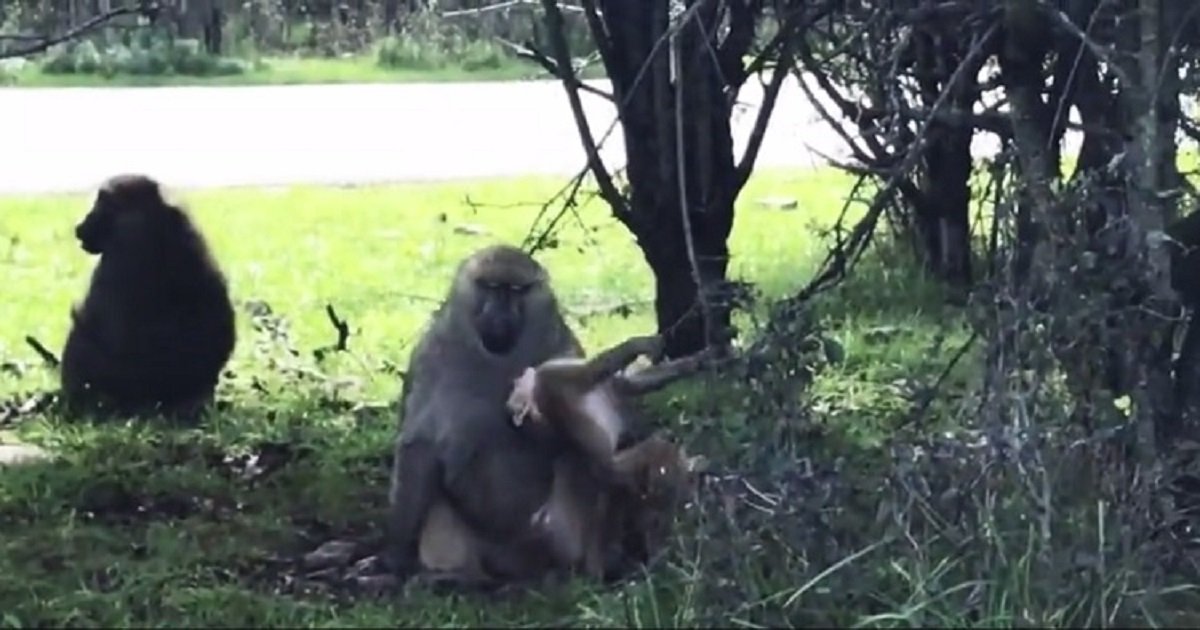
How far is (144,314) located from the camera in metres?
7.79

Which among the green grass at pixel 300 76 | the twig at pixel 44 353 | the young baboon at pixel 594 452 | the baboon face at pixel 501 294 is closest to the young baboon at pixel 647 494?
the young baboon at pixel 594 452

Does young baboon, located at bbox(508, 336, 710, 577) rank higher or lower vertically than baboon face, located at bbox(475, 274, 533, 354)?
lower

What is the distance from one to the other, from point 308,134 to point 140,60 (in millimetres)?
5009

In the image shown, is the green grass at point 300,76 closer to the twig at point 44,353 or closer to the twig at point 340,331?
the twig at point 340,331

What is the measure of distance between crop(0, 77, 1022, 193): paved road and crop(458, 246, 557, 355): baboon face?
23.6 feet

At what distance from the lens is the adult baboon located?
5.41 metres

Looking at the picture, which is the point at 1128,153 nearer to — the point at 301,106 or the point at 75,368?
the point at 75,368

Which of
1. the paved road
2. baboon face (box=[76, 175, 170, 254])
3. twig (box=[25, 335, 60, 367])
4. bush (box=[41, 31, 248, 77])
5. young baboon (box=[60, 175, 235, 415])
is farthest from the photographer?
bush (box=[41, 31, 248, 77])

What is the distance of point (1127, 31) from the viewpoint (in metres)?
5.34

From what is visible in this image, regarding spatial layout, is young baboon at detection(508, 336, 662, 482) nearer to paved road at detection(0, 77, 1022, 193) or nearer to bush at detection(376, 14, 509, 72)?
paved road at detection(0, 77, 1022, 193)

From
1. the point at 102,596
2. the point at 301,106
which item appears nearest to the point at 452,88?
the point at 301,106

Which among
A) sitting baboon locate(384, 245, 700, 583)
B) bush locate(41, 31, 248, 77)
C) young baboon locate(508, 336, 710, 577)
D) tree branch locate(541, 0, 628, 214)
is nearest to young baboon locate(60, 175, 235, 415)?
tree branch locate(541, 0, 628, 214)

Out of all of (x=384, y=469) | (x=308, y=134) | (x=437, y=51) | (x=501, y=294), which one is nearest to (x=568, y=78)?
(x=384, y=469)

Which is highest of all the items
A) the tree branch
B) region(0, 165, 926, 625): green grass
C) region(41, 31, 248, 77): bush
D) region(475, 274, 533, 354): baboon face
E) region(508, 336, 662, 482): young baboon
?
the tree branch
